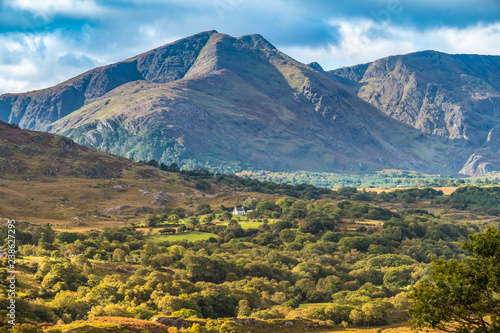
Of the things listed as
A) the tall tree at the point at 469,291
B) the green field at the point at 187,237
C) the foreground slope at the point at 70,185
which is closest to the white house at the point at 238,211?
the foreground slope at the point at 70,185

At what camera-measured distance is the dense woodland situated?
176 feet

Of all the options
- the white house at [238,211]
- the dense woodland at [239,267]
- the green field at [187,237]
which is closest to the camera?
the dense woodland at [239,267]

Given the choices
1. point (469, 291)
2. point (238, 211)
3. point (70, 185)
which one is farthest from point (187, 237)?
point (469, 291)

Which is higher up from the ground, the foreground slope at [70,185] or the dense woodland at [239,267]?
the foreground slope at [70,185]

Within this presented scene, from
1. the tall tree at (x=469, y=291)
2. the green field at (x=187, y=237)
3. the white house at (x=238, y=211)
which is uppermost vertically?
the tall tree at (x=469, y=291)

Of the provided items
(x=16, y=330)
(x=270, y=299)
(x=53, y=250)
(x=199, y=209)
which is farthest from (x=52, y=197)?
Result: (x=16, y=330)

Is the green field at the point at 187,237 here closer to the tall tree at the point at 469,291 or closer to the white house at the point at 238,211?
the white house at the point at 238,211

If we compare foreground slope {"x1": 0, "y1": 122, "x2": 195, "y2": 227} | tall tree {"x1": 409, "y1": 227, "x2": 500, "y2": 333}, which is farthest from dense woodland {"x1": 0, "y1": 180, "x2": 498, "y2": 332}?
foreground slope {"x1": 0, "y1": 122, "x2": 195, "y2": 227}

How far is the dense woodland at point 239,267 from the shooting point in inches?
2108

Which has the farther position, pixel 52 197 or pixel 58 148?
pixel 58 148

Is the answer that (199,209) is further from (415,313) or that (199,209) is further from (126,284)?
(415,313)

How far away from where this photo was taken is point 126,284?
190 feet

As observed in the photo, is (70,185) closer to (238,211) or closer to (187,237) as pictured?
(238,211)

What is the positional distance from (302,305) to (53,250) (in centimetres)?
4166
